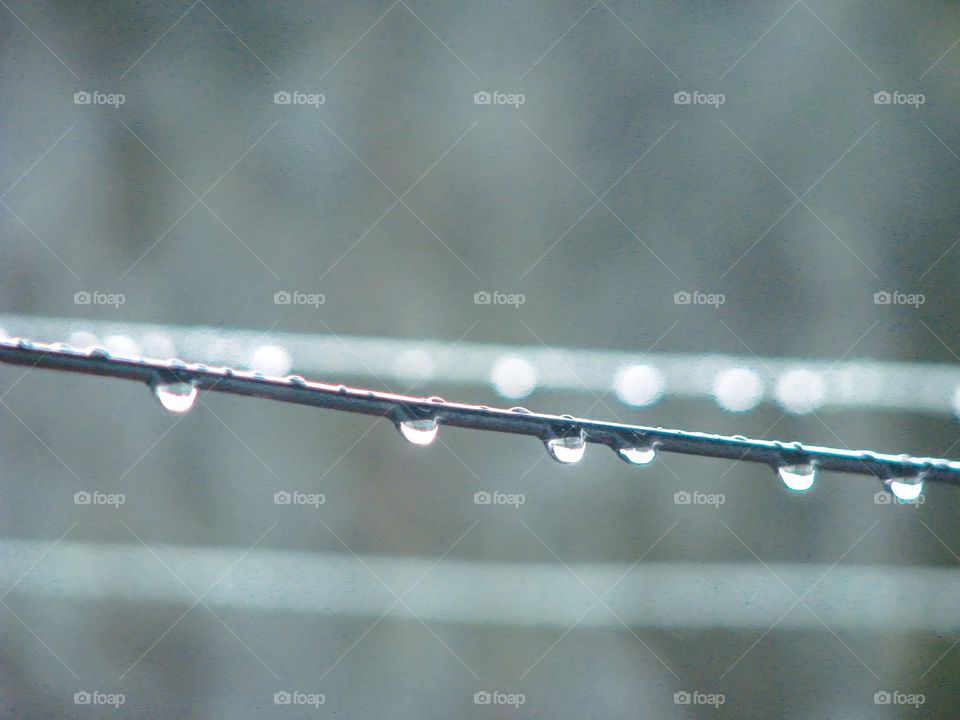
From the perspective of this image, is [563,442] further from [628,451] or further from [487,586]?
[487,586]

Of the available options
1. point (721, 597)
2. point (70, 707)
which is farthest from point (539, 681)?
point (70, 707)

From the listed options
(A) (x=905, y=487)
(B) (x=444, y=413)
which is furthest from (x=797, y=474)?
(B) (x=444, y=413)

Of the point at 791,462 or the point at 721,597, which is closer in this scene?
the point at 791,462

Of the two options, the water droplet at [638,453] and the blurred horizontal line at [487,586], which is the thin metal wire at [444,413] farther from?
the blurred horizontal line at [487,586]

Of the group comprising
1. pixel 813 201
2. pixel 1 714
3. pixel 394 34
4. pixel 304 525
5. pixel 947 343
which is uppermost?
pixel 394 34

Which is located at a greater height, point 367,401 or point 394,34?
point 394,34

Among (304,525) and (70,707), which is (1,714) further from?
(304,525)
